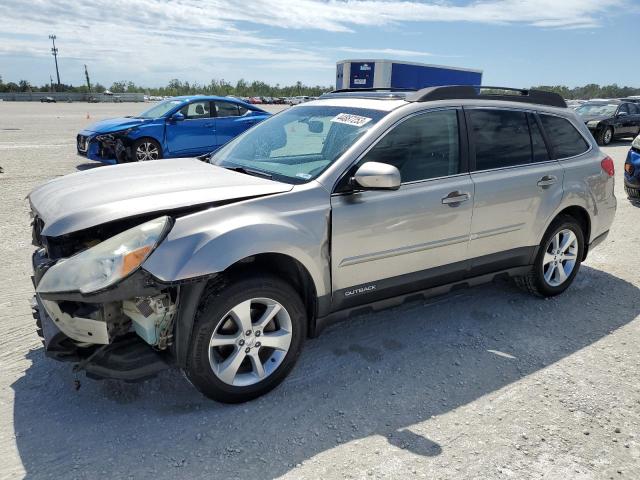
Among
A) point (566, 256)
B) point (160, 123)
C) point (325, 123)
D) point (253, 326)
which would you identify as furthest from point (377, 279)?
point (160, 123)

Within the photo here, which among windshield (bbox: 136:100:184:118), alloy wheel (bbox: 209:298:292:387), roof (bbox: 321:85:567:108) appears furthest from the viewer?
windshield (bbox: 136:100:184:118)

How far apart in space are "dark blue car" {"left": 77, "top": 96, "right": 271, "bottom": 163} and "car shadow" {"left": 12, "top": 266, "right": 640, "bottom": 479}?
25.2 ft

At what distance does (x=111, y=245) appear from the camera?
2.61 metres

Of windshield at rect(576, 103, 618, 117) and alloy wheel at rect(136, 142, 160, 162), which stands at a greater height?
windshield at rect(576, 103, 618, 117)

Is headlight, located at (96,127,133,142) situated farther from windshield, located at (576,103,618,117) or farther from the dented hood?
windshield, located at (576,103,618,117)

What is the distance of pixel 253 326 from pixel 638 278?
427 centimetres

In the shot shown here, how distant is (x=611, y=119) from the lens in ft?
61.7

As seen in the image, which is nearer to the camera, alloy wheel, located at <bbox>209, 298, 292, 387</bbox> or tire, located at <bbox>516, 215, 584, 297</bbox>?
alloy wheel, located at <bbox>209, 298, 292, 387</bbox>

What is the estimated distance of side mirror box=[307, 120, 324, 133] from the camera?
3.80m

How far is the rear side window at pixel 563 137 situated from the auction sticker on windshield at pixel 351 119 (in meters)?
1.80

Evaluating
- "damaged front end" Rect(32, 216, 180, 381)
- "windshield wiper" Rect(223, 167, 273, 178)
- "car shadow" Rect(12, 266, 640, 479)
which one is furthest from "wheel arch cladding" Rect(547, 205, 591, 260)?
"damaged front end" Rect(32, 216, 180, 381)

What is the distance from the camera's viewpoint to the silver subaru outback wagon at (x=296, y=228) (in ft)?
8.72

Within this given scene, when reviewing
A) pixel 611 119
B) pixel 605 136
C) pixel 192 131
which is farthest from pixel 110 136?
pixel 611 119

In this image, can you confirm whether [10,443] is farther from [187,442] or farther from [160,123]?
[160,123]
